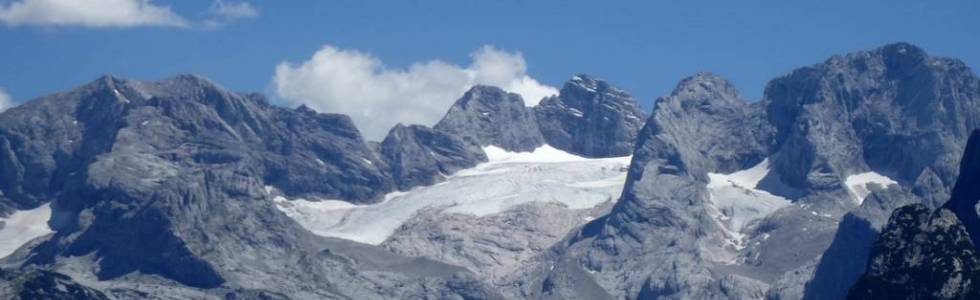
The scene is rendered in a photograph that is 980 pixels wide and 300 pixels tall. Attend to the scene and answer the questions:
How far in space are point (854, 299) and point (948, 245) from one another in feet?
28.9

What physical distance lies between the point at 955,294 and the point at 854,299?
8.25 metres

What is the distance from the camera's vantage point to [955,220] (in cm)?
19662

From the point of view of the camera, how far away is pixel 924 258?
18950 cm

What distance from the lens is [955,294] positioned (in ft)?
604

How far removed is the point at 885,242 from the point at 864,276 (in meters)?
3.11

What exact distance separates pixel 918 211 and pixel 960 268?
34.3 ft

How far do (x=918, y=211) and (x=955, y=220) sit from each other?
336 cm

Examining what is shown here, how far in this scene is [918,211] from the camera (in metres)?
196

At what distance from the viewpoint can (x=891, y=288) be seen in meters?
188

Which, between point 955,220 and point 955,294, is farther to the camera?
point 955,220

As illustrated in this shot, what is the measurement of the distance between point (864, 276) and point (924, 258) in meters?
5.14

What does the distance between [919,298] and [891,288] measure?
2.83 meters

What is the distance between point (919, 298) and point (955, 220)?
43.4 ft

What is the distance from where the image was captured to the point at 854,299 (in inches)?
7426
